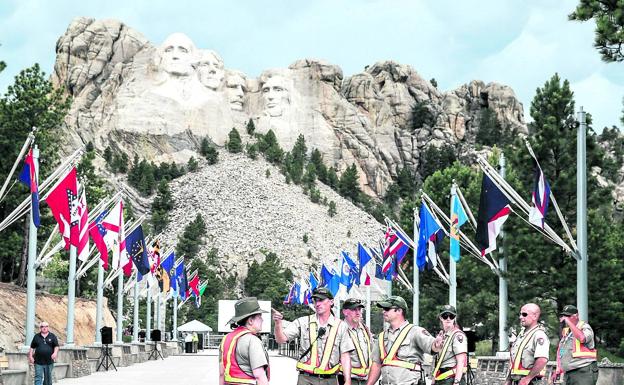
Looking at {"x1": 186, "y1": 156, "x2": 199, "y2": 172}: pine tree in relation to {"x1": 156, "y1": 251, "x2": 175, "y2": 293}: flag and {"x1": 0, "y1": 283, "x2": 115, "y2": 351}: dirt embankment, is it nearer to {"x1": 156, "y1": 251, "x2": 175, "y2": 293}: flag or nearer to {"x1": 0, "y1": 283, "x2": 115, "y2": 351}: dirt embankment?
{"x1": 0, "y1": 283, "x2": 115, "y2": 351}: dirt embankment

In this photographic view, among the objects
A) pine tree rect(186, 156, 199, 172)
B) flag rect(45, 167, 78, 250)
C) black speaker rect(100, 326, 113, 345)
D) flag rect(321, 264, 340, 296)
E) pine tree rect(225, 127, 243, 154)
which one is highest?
pine tree rect(225, 127, 243, 154)

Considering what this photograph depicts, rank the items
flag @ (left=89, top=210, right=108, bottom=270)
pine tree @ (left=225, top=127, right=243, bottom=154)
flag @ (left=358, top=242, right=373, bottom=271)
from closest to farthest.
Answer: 1. flag @ (left=89, top=210, right=108, bottom=270)
2. flag @ (left=358, top=242, right=373, bottom=271)
3. pine tree @ (left=225, top=127, right=243, bottom=154)

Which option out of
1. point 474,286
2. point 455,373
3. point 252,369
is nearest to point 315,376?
point 455,373

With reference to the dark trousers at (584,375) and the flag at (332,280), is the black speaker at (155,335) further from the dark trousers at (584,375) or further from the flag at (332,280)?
the dark trousers at (584,375)

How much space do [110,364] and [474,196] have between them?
1905cm

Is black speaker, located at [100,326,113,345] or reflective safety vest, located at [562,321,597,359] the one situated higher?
reflective safety vest, located at [562,321,597,359]

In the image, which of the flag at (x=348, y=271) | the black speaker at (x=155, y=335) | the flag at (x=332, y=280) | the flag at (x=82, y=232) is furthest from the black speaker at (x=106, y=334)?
the flag at (x=332, y=280)

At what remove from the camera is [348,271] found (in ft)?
179

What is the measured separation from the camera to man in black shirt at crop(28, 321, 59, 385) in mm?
22781

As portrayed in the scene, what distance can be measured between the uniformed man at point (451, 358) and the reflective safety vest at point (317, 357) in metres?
1.45

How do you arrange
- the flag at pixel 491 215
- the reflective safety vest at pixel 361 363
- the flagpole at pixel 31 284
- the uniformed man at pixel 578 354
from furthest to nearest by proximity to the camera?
the flagpole at pixel 31 284
the flag at pixel 491 215
the uniformed man at pixel 578 354
the reflective safety vest at pixel 361 363

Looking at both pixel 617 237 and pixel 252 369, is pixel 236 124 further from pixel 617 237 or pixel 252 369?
pixel 252 369

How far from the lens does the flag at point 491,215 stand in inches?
1005

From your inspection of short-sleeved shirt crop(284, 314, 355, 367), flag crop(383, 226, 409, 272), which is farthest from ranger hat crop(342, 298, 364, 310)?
flag crop(383, 226, 409, 272)
